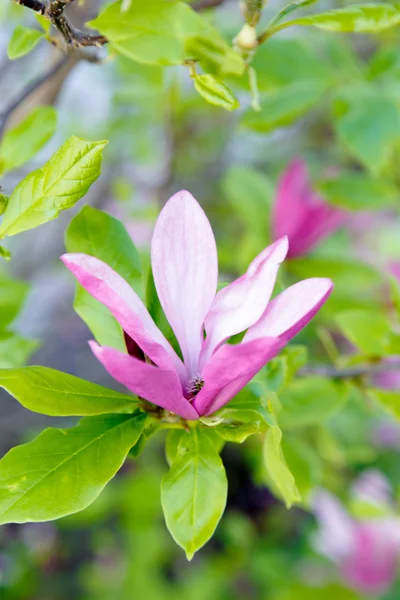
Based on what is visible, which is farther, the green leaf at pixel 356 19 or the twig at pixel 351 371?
the twig at pixel 351 371

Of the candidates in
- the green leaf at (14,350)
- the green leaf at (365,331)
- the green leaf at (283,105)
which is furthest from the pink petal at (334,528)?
the green leaf at (14,350)

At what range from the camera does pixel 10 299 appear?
21.8 inches

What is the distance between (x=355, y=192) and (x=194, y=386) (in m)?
0.56

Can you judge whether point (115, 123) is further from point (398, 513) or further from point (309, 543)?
point (309, 543)

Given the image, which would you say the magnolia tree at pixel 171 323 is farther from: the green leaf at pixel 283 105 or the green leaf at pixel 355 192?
the green leaf at pixel 355 192

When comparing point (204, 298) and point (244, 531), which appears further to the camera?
point (244, 531)

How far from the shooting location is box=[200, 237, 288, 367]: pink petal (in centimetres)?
37

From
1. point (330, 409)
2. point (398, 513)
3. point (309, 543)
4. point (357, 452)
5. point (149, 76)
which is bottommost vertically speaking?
point (309, 543)

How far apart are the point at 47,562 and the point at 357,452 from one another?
82 cm

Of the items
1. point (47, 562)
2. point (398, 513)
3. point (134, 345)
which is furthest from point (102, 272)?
point (47, 562)

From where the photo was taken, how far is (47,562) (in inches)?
58.7

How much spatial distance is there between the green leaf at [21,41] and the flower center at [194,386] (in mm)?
257

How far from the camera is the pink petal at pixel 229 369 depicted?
327 mm

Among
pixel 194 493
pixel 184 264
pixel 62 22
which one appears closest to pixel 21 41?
pixel 62 22
